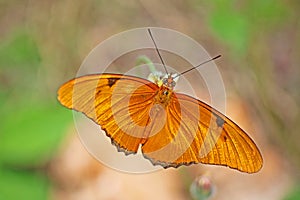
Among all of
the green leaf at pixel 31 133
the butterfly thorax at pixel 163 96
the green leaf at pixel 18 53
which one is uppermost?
the green leaf at pixel 18 53

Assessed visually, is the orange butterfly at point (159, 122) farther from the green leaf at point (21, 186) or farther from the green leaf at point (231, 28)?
the green leaf at point (231, 28)

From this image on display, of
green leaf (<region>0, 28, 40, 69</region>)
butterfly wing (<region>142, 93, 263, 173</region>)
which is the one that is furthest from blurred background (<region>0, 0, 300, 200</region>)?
butterfly wing (<region>142, 93, 263, 173</region>)

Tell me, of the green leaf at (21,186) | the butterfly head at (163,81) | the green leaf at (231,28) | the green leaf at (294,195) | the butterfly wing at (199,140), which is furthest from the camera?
the green leaf at (231,28)

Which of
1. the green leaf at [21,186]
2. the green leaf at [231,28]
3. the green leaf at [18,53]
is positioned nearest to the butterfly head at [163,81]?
the green leaf at [21,186]

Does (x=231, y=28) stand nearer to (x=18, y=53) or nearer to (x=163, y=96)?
(x=18, y=53)

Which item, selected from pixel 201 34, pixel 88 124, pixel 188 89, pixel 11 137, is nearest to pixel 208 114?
pixel 11 137

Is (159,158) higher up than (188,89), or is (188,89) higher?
(188,89)

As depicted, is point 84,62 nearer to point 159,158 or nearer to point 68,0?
point 68,0
